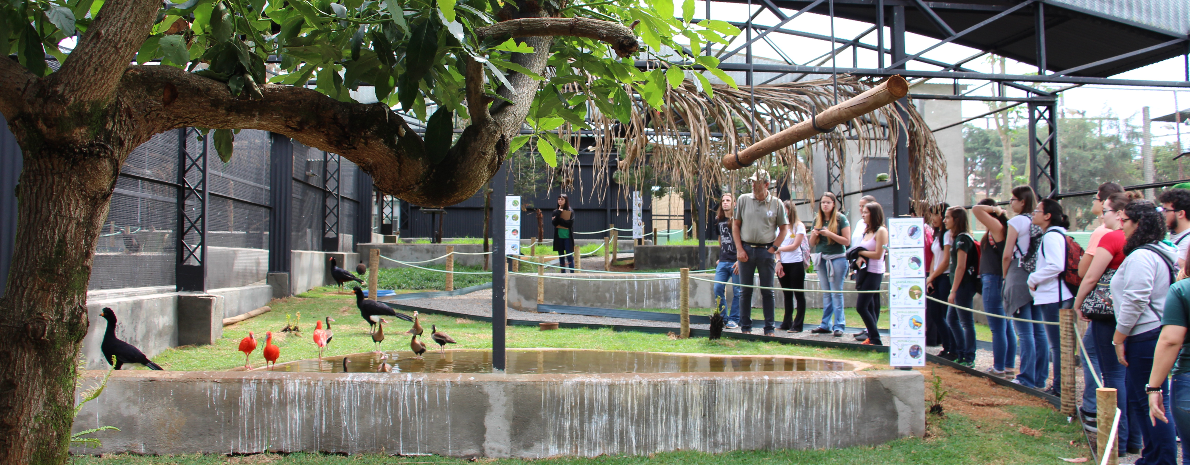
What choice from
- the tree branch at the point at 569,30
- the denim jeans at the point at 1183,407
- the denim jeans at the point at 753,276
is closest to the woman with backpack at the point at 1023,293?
the denim jeans at the point at 1183,407

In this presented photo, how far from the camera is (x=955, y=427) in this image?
4.64m

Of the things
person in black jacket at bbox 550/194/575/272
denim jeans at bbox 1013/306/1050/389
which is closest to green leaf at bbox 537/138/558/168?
denim jeans at bbox 1013/306/1050/389

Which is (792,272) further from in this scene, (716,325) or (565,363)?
(565,363)

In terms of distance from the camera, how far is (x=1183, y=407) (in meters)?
3.15

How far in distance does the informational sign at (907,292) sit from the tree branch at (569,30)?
3.43 metres

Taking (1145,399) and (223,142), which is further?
(1145,399)

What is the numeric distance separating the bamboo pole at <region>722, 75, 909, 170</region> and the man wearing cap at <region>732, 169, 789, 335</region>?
7.81 ft

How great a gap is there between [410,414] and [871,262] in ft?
16.3

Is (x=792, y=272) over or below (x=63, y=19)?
below

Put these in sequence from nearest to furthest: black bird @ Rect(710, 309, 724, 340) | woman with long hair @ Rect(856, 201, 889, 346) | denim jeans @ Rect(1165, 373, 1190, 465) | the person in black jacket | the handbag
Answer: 1. denim jeans @ Rect(1165, 373, 1190, 465)
2. the handbag
3. woman with long hair @ Rect(856, 201, 889, 346)
4. black bird @ Rect(710, 309, 724, 340)
5. the person in black jacket

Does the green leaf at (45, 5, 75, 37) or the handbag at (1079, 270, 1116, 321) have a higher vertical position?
the green leaf at (45, 5, 75, 37)

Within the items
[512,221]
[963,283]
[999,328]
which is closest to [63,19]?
[999,328]

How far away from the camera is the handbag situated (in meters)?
4.10

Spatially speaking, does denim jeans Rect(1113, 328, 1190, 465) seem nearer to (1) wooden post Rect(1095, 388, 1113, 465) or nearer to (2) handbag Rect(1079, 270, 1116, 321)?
(2) handbag Rect(1079, 270, 1116, 321)
